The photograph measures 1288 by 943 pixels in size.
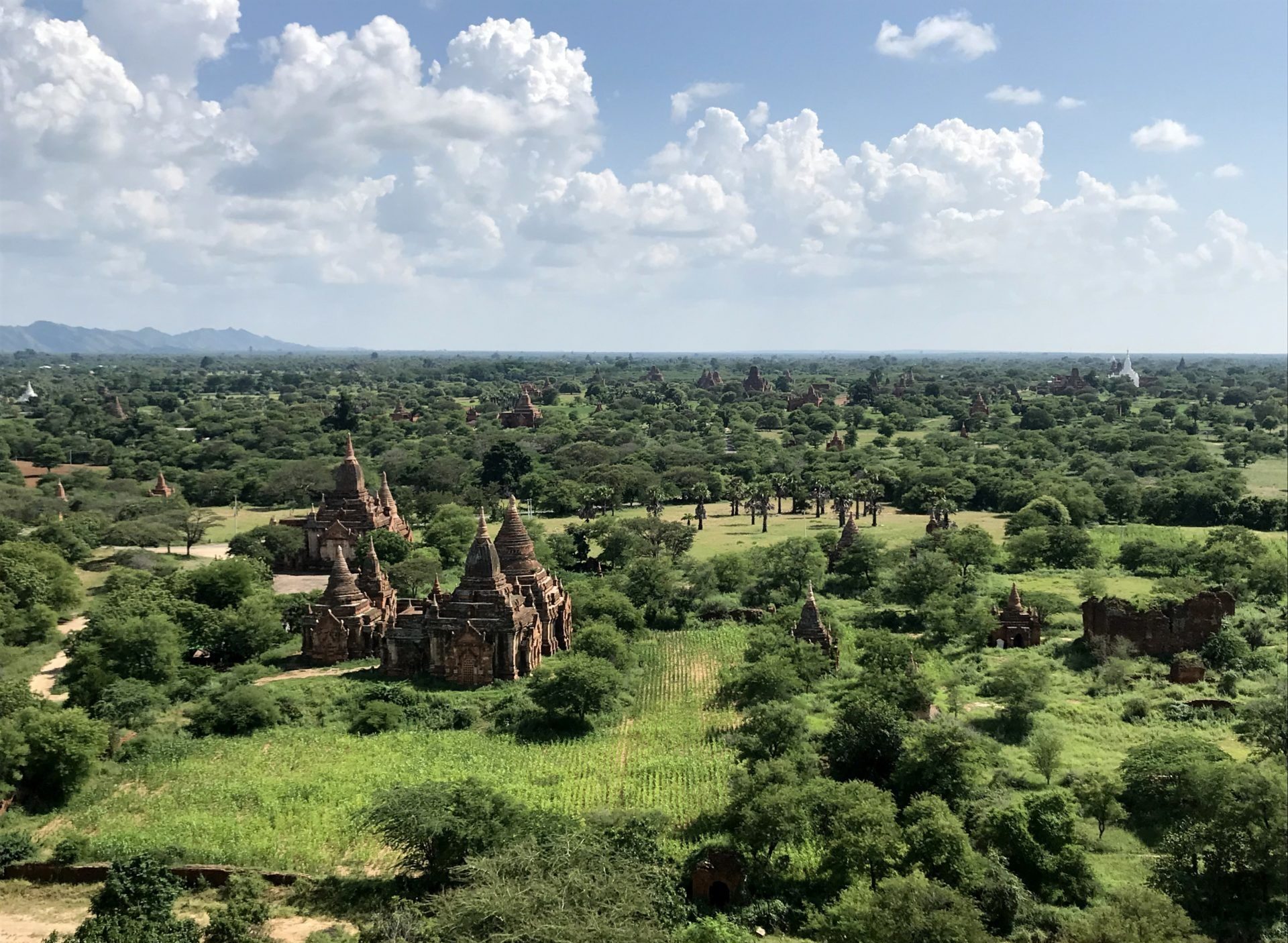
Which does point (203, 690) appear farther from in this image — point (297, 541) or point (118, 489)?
point (118, 489)

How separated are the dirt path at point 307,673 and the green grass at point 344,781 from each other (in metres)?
6.20

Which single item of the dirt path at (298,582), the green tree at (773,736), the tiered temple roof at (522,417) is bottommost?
the dirt path at (298,582)

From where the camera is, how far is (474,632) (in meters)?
39.7

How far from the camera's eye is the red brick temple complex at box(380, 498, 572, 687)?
39.9 metres

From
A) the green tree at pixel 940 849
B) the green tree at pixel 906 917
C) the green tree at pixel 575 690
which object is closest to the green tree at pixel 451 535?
the green tree at pixel 575 690

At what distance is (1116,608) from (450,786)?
31.4 metres

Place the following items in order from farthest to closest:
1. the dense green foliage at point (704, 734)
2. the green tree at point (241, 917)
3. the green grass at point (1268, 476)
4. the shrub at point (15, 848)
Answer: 1. the green grass at point (1268, 476)
2. the shrub at point (15, 848)
3. the dense green foliage at point (704, 734)
4. the green tree at point (241, 917)

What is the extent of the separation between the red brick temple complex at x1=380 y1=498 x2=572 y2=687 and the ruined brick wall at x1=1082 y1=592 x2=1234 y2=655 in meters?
25.3

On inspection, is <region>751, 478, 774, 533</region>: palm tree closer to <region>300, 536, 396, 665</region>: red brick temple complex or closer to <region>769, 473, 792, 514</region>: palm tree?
<region>769, 473, 792, 514</region>: palm tree

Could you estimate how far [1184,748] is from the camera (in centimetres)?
2797

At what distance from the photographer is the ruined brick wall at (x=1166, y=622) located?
4125cm

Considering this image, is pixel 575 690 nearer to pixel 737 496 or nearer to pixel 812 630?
pixel 812 630

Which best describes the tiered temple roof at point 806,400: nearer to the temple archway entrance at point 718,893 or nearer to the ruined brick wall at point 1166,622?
the ruined brick wall at point 1166,622

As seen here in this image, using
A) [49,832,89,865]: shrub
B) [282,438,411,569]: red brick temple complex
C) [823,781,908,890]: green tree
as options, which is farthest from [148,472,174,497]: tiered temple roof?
[823,781,908,890]: green tree
